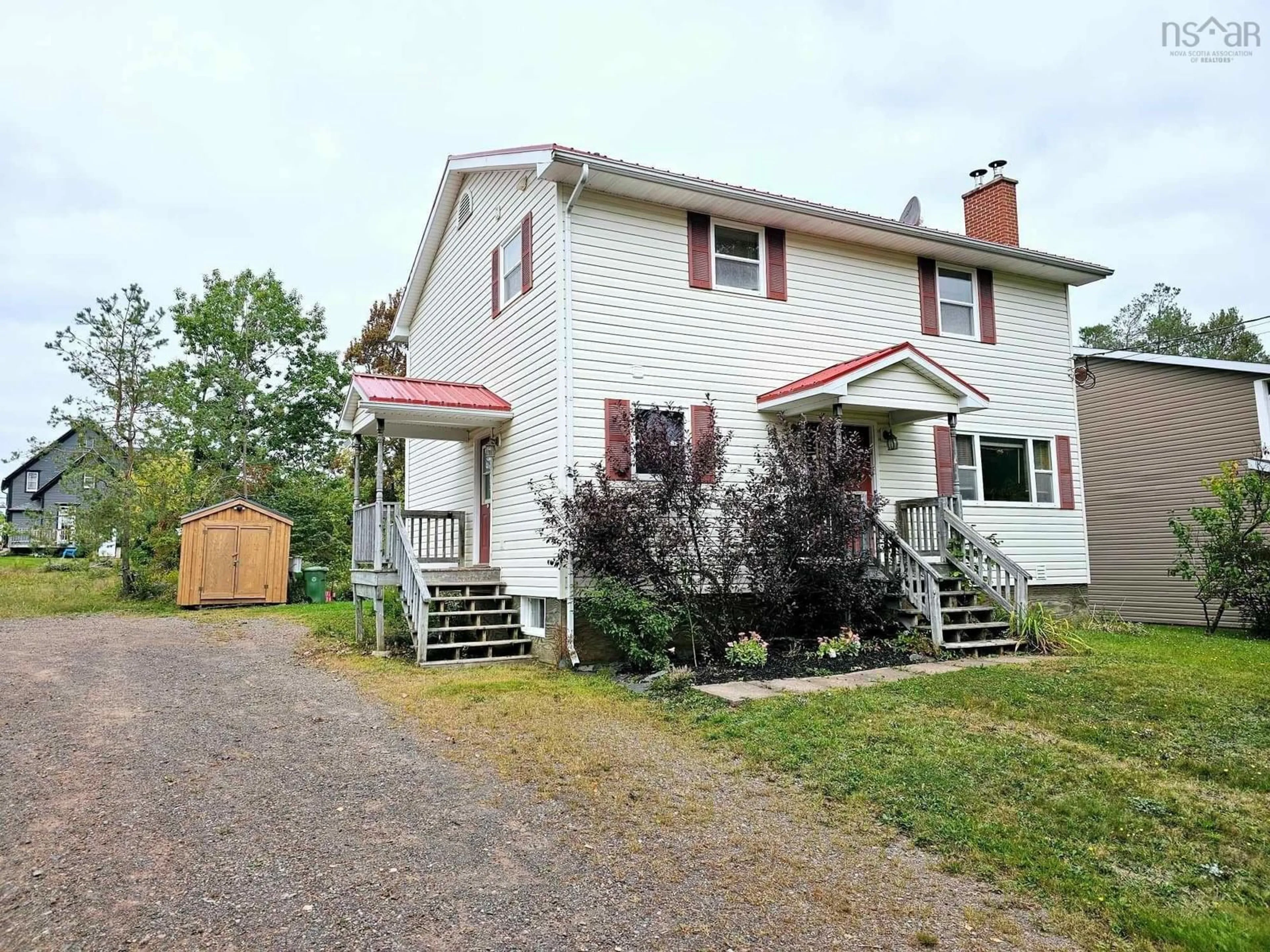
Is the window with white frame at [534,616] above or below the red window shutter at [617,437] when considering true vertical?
below

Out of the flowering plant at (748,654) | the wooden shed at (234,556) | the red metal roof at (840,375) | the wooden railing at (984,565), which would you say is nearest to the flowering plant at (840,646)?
the flowering plant at (748,654)

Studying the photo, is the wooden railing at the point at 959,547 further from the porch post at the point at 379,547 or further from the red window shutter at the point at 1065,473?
the porch post at the point at 379,547

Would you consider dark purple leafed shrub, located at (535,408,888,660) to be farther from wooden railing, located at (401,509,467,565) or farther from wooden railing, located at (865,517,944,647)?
wooden railing, located at (401,509,467,565)

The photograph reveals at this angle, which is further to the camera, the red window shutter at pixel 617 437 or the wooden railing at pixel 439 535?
the wooden railing at pixel 439 535

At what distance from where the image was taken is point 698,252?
1092 cm

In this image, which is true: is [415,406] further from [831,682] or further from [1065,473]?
[1065,473]

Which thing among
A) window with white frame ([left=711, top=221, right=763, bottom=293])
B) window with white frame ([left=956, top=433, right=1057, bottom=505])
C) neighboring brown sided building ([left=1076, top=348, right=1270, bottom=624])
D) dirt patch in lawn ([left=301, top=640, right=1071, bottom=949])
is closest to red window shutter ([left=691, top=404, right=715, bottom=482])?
window with white frame ([left=711, top=221, right=763, bottom=293])

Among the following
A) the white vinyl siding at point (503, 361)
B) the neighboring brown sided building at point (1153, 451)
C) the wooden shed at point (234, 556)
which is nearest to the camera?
the white vinyl siding at point (503, 361)

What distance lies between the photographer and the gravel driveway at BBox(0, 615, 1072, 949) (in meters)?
3.14

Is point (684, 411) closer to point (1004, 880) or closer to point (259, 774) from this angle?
point (259, 774)

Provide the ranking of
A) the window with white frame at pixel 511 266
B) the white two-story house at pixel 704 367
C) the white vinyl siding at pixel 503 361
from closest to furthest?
the white two-story house at pixel 704 367
the white vinyl siding at pixel 503 361
the window with white frame at pixel 511 266

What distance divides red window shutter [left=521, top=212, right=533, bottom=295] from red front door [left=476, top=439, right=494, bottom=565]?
2526mm

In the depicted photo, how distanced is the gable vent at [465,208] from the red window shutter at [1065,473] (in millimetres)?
10918

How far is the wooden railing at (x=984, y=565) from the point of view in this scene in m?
10.1
